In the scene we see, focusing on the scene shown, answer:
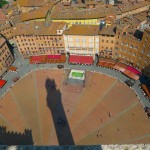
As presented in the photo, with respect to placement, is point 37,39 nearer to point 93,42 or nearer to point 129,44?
point 93,42

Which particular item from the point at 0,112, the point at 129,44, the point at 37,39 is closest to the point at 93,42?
the point at 129,44

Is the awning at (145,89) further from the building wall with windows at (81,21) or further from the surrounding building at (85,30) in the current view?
the building wall with windows at (81,21)

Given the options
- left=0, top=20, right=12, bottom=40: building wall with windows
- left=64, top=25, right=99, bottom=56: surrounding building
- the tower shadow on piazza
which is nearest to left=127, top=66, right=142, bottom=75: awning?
left=64, top=25, right=99, bottom=56: surrounding building

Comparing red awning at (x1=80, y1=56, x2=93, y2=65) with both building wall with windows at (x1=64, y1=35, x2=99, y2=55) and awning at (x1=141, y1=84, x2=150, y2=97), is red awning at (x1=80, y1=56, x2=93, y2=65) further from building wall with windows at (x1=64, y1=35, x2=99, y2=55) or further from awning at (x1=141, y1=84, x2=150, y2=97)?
awning at (x1=141, y1=84, x2=150, y2=97)

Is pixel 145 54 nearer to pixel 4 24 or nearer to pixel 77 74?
pixel 77 74

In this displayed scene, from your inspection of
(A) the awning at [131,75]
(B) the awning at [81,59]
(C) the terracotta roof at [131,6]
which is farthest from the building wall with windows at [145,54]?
(C) the terracotta roof at [131,6]
